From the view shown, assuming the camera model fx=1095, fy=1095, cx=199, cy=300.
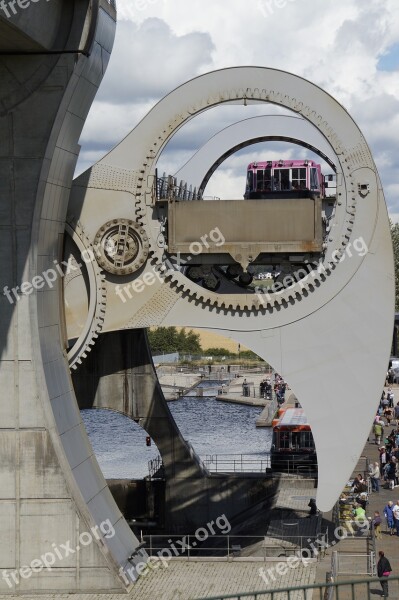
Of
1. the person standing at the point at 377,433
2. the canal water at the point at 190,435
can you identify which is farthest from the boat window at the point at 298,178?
the canal water at the point at 190,435

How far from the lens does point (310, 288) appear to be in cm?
2630

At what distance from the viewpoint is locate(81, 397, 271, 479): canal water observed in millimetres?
58500

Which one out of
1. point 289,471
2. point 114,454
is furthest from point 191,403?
point 289,471

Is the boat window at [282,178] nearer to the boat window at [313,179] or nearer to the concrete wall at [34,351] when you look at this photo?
the boat window at [313,179]

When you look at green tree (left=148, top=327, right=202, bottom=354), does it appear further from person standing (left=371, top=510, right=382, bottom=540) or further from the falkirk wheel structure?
the falkirk wheel structure

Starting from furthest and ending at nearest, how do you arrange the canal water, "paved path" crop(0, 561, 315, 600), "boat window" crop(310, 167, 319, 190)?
the canal water → "boat window" crop(310, 167, 319, 190) → "paved path" crop(0, 561, 315, 600)

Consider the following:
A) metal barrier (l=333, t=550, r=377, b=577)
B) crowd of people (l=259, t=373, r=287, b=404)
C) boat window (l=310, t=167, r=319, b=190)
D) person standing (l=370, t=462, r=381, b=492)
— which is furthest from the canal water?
metal barrier (l=333, t=550, r=377, b=577)

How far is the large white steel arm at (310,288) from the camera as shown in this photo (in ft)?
86.1

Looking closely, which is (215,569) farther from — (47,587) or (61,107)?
(61,107)

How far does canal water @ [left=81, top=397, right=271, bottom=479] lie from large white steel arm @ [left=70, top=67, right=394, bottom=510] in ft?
84.8

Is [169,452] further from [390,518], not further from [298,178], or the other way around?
[298,178]

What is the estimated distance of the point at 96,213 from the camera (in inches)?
1051

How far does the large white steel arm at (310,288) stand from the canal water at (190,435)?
25839mm

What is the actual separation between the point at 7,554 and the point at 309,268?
984 centimetres
